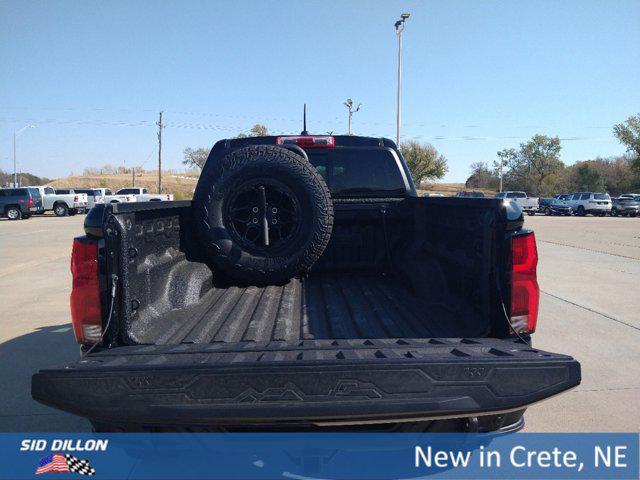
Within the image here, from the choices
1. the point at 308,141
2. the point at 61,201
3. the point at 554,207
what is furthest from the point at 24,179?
the point at 308,141

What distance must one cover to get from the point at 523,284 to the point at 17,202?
36.1 meters

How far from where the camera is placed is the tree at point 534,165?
3211 inches

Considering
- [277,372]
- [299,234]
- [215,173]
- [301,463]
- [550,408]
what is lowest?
[550,408]

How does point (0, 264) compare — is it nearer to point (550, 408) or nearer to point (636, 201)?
point (550, 408)

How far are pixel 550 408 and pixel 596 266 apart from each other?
28.7ft

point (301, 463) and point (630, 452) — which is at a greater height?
point (301, 463)

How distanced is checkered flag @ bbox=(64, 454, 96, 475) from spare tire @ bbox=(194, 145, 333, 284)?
1.34m

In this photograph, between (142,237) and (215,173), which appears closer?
(142,237)

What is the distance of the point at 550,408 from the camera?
379cm

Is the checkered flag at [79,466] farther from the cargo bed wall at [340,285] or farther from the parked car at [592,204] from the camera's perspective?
the parked car at [592,204]

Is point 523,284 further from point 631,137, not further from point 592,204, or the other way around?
point 631,137

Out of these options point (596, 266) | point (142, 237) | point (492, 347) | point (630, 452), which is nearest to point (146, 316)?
point (142, 237)

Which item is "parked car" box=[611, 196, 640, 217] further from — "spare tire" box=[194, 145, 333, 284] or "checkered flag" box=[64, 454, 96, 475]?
"checkered flag" box=[64, 454, 96, 475]

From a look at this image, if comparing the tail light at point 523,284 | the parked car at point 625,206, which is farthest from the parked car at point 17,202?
the parked car at point 625,206
